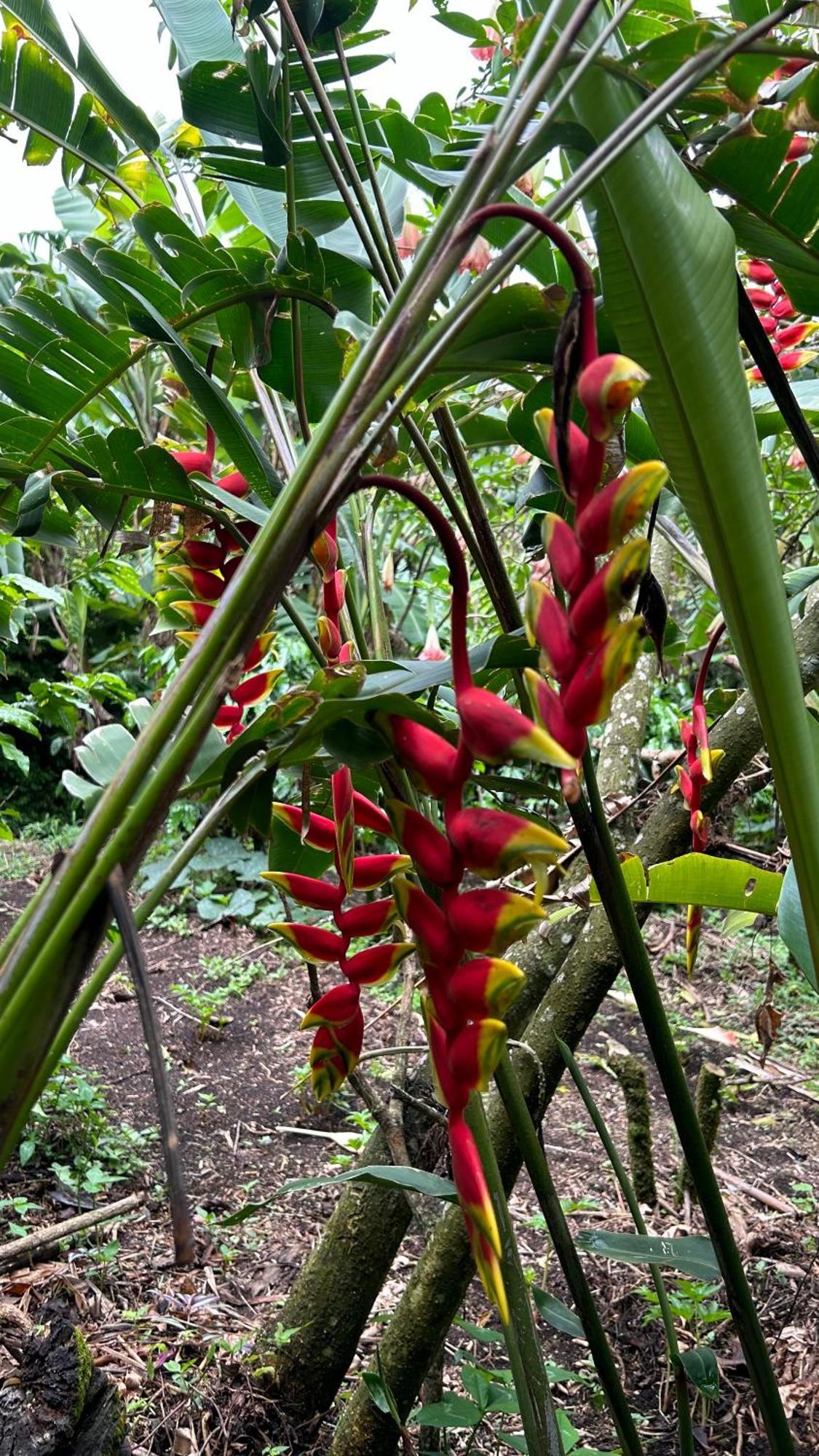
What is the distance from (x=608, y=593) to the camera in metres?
0.29

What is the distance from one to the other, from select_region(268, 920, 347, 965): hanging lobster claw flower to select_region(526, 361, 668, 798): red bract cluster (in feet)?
0.56

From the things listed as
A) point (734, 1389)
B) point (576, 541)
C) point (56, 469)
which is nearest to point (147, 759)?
point (576, 541)

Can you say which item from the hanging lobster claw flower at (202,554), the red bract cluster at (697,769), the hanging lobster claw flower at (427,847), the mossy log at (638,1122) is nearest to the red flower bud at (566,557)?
the hanging lobster claw flower at (427,847)

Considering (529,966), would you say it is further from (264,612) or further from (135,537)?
(264,612)

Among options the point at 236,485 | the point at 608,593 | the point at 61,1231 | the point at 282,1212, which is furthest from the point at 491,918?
the point at 282,1212

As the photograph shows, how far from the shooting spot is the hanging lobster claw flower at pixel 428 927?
0.37 metres

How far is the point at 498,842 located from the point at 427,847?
0.04 metres

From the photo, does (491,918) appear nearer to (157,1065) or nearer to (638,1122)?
(157,1065)

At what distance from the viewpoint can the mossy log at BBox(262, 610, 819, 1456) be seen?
871mm

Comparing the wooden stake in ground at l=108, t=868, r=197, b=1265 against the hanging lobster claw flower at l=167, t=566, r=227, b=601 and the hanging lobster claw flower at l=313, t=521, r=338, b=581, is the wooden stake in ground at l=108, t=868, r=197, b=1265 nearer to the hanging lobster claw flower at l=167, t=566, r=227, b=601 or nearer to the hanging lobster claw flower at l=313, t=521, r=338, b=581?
the hanging lobster claw flower at l=313, t=521, r=338, b=581

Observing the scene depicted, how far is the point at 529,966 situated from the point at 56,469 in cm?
70

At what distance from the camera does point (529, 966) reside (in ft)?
3.43

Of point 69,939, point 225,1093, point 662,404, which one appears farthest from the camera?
point 225,1093

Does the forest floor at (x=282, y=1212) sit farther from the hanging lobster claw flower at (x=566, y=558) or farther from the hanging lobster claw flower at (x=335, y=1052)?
the hanging lobster claw flower at (x=566, y=558)
